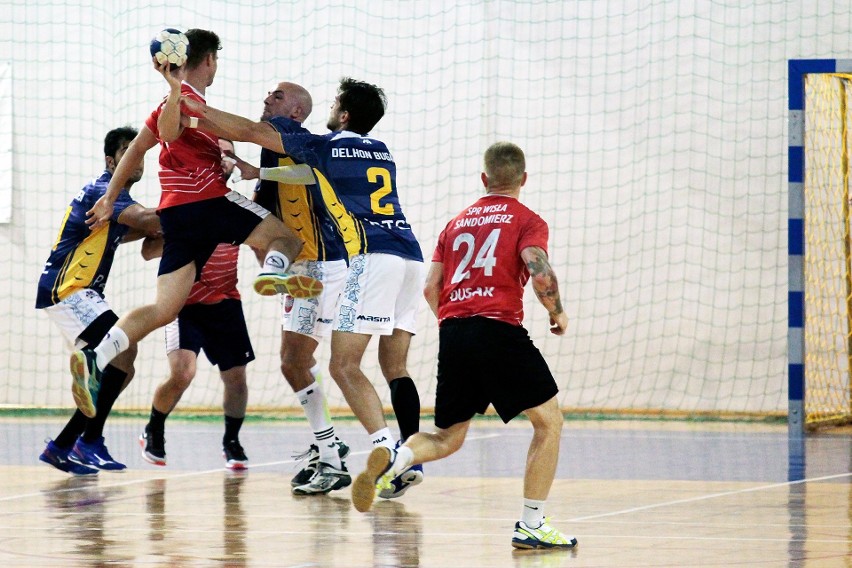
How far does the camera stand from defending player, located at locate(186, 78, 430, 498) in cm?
593

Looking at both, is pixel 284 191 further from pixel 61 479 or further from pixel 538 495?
pixel 538 495

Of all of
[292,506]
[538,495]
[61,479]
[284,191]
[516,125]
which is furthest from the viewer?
[516,125]

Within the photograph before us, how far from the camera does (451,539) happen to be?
16.0 feet

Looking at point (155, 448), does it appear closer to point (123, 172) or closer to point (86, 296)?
point (86, 296)

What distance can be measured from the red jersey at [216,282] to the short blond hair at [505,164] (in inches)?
119

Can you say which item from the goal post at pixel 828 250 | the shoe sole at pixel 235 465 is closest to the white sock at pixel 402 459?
the shoe sole at pixel 235 465

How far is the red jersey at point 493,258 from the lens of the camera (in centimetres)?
488

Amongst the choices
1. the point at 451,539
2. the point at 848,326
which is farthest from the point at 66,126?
the point at 451,539

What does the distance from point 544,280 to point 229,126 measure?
1.86 m

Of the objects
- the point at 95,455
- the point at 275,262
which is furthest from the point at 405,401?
the point at 95,455

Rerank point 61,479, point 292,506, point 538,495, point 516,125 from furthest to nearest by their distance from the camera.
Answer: point 516,125, point 61,479, point 292,506, point 538,495

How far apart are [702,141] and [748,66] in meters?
0.76

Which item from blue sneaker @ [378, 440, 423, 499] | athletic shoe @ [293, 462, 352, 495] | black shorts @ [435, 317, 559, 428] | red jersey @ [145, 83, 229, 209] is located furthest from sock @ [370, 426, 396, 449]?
red jersey @ [145, 83, 229, 209]

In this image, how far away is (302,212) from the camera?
6594mm
